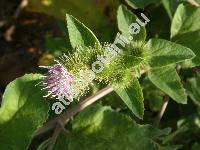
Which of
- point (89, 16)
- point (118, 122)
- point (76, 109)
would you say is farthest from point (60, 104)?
point (89, 16)

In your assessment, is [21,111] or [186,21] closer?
[21,111]

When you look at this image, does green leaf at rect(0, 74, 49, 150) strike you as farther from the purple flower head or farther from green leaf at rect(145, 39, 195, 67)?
green leaf at rect(145, 39, 195, 67)

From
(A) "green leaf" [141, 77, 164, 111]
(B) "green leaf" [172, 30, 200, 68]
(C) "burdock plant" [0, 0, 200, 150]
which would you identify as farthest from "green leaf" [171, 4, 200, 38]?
(A) "green leaf" [141, 77, 164, 111]

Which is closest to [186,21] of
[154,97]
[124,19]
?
[124,19]

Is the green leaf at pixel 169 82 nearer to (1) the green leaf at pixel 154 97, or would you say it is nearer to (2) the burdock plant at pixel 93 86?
(2) the burdock plant at pixel 93 86

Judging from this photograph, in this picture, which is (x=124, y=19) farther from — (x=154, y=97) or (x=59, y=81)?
(x=154, y=97)
